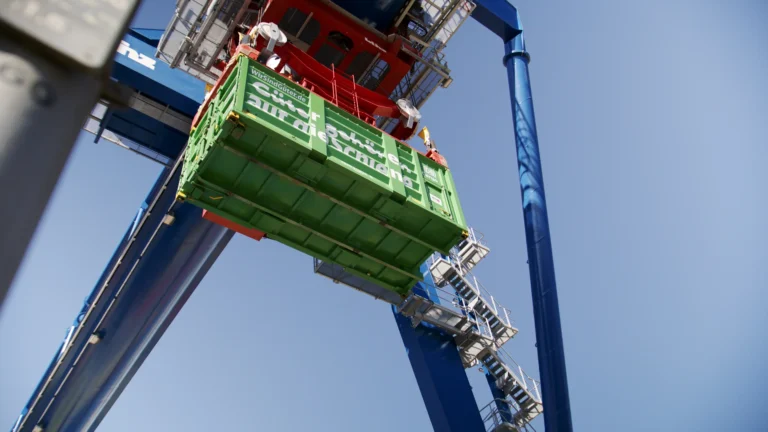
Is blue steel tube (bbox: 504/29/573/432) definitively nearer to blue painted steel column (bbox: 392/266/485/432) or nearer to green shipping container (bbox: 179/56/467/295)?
blue painted steel column (bbox: 392/266/485/432)

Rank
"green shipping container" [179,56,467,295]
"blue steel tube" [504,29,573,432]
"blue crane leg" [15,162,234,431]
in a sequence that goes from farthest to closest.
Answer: "blue crane leg" [15,162,234,431]
"blue steel tube" [504,29,573,432]
"green shipping container" [179,56,467,295]

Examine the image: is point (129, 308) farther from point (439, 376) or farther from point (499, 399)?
point (499, 399)

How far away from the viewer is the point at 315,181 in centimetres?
1226

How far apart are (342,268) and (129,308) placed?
8.25 metres

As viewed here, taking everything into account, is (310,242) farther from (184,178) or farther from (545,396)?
(545,396)

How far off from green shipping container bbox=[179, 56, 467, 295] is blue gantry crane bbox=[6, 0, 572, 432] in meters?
2.58

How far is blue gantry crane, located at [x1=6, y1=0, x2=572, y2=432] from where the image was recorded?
16453 millimetres

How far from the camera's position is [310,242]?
45.4ft

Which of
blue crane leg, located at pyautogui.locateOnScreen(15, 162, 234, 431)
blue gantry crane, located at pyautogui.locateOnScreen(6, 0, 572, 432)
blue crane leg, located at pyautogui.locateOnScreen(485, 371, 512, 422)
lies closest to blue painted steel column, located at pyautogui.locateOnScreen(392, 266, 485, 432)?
blue gantry crane, located at pyautogui.locateOnScreen(6, 0, 572, 432)

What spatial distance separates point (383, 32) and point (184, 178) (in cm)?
808

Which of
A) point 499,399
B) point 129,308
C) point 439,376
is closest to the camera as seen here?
point 439,376

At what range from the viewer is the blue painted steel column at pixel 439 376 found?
55.1 ft

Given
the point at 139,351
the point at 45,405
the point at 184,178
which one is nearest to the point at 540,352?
the point at 184,178

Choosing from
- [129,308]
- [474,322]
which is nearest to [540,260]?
[474,322]
